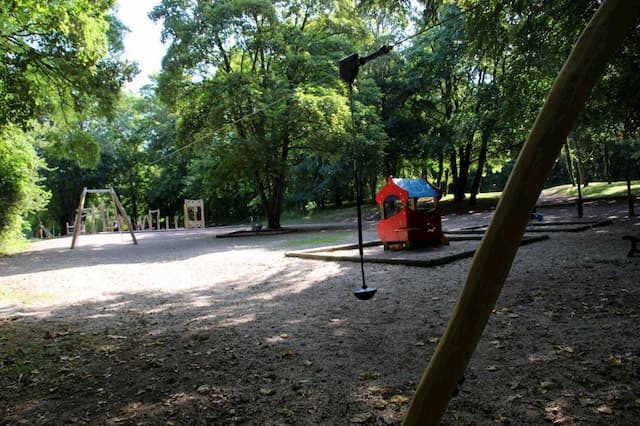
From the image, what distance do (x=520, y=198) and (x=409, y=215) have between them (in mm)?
9673

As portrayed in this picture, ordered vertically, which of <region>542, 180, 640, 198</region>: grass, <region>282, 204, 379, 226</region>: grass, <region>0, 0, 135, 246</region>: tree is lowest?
<region>282, 204, 379, 226</region>: grass

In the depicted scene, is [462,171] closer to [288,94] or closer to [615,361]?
[288,94]

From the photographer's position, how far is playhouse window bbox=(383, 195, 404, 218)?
38.0 feet

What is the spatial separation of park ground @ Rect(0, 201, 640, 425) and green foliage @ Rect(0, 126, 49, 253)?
9.22 metres

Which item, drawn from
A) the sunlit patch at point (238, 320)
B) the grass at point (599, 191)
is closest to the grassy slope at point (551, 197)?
the grass at point (599, 191)

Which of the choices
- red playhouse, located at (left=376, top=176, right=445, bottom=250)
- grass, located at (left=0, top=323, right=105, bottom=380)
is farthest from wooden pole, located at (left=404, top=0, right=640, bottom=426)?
red playhouse, located at (left=376, top=176, right=445, bottom=250)

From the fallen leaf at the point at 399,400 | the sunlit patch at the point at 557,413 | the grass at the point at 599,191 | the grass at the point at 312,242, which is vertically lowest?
the fallen leaf at the point at 399,400

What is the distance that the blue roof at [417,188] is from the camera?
1097 cm

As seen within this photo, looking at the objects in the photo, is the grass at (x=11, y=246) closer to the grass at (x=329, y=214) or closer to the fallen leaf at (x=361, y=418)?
the grass at (x=329, y=214)

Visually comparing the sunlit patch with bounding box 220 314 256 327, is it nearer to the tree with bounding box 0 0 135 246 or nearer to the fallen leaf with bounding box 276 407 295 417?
the fallen leaf with bounding box 276 407 295 417

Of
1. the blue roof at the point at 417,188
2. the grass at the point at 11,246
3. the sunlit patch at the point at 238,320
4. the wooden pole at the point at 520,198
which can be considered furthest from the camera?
the grass at the point at 11,246

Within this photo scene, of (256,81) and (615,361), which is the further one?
(256,81)

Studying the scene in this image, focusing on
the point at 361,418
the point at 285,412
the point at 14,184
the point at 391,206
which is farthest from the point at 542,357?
the point at 14,184

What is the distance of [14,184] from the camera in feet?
52.4
